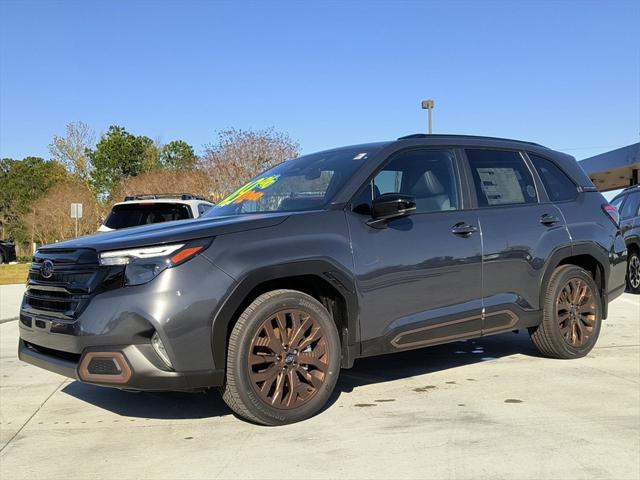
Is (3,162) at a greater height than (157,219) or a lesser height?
greater

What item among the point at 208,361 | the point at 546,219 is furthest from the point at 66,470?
the point at 546,219

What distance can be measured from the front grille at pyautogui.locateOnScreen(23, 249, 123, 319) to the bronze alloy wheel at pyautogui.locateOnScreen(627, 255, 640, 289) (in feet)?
34.9

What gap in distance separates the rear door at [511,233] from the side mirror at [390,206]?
3.07 ft

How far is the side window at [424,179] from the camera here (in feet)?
15.7

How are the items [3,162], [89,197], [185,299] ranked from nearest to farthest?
[185,299] < [89,197] < [3,162]

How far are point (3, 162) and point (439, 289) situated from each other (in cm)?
7713

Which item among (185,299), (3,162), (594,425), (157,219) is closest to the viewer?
(185,299)

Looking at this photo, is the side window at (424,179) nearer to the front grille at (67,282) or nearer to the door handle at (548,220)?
the door handle at (548,220)

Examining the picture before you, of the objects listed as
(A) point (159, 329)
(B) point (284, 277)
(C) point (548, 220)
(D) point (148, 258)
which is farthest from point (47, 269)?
(C) point (548, 220)

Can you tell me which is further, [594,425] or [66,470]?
[594,425]

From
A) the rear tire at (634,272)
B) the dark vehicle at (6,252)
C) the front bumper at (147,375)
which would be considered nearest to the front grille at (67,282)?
the front bumper at (147,375)

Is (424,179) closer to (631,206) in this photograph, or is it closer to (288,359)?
(288,359)

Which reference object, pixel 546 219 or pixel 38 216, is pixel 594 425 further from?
pixel 38 216

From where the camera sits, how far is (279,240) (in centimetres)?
398
